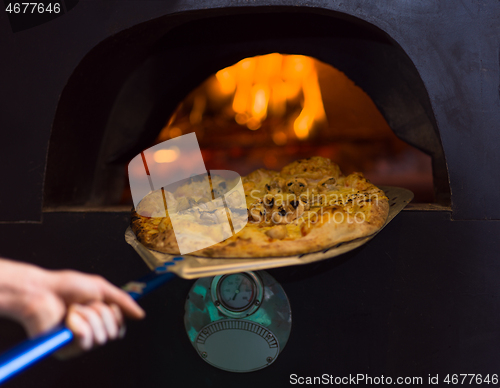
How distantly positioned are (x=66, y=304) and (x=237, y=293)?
1.97 feet

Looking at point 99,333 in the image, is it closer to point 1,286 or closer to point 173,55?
point 1,286

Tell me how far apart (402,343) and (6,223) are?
1.22 m

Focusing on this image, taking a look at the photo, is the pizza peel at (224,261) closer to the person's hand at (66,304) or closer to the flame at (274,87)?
the person's hand at (66,304)

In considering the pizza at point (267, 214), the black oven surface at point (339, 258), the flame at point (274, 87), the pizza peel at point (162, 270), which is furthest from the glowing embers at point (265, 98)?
the pizza peel at point (162, 270)

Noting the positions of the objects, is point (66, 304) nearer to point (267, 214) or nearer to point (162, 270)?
point (162, 270)

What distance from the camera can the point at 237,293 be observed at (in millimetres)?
913

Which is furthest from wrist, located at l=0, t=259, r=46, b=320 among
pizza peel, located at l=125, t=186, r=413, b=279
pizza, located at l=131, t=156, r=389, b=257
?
pizza, located at l=131, t=156, r=389, b=257

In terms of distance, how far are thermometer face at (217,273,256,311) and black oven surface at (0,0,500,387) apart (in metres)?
0.09

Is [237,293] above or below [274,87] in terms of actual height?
below

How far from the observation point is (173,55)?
1224 mm

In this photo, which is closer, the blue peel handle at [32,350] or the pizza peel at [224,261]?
the blue peel handle at [32,350]

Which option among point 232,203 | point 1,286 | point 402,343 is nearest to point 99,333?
point 1,286

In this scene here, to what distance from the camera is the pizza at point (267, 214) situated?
70cm

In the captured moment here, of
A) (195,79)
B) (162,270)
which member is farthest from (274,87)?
(162,270)
